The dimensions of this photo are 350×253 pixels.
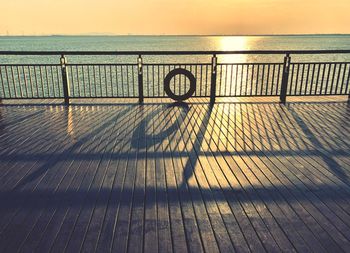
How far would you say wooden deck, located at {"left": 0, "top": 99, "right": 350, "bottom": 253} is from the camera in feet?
7.68

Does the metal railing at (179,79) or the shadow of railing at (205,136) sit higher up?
the metal railing at (179,79)

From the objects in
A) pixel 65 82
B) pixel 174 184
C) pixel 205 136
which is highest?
pixel 65 82

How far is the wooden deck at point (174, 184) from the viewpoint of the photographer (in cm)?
234

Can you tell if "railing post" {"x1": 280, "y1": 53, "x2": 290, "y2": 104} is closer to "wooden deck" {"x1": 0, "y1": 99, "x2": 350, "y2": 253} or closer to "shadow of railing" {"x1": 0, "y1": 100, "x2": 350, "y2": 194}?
"shadow of railing" {"x1": 0, "y1": 100, "x2": 350, "y2": 194}

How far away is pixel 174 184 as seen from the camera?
10.5ft

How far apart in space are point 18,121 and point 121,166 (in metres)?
3.32

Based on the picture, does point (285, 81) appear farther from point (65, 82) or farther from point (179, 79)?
point (65, 82)

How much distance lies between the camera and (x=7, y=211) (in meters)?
2.73

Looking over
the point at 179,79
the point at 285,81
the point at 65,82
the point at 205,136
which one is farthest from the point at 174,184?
the point at 285,81

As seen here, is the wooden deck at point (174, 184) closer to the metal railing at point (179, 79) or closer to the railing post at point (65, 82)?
the railing post at point (65, 82)

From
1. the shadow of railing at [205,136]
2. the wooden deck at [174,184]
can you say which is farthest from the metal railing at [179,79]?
the wooden deck at [174,184]

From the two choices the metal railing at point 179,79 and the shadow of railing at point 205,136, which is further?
the metal railing at point 179,79

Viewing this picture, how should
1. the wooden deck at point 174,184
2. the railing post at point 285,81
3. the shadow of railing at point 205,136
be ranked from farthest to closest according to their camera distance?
the railing post at point 285,81, the shadow of railing at point 205,136, the wooden deck at point 174,184

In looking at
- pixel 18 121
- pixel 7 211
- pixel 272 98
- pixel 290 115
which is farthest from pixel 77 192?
pixel 272 98
